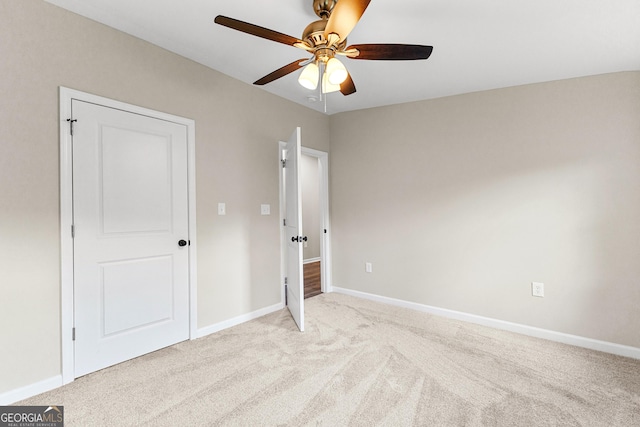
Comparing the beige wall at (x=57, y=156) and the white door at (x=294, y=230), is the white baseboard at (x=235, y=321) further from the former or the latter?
the white door at (x=294, y=230)

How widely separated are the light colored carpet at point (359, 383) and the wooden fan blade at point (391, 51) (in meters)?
2.01

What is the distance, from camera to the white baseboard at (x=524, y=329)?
2.46 m

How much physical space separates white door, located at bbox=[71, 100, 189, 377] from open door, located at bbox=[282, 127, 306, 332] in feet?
3.22

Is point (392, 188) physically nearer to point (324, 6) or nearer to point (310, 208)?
point (324, 6)

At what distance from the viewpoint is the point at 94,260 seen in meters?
2.07

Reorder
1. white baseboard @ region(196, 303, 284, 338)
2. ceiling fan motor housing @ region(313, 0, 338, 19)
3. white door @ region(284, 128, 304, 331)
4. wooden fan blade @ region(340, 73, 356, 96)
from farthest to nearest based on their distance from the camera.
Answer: white door @ region(284, 128, 304, 331) < white baseboard @ region(196, 303, 284, 338) < wooden fan blade @ region(340, 73, 356, 96) < ceiling fan motor housing @ region(313, 0, 338, 19)

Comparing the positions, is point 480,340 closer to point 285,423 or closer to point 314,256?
point 285,423

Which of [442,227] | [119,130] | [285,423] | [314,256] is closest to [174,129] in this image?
[119,130]

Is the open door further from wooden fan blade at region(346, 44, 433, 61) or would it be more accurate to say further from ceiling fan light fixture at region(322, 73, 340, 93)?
wooden fan blade at region(346, 44, 433, 61)

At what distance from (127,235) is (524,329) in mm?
3572

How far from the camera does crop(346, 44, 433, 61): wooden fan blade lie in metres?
1.57

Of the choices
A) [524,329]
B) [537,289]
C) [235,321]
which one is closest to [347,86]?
[235,321]

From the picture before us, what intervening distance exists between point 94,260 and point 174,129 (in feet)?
3.85

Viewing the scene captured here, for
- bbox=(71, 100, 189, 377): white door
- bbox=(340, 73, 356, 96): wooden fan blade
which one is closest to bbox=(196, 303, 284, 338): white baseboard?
bbox=(71, 100, 189, 377): white door
